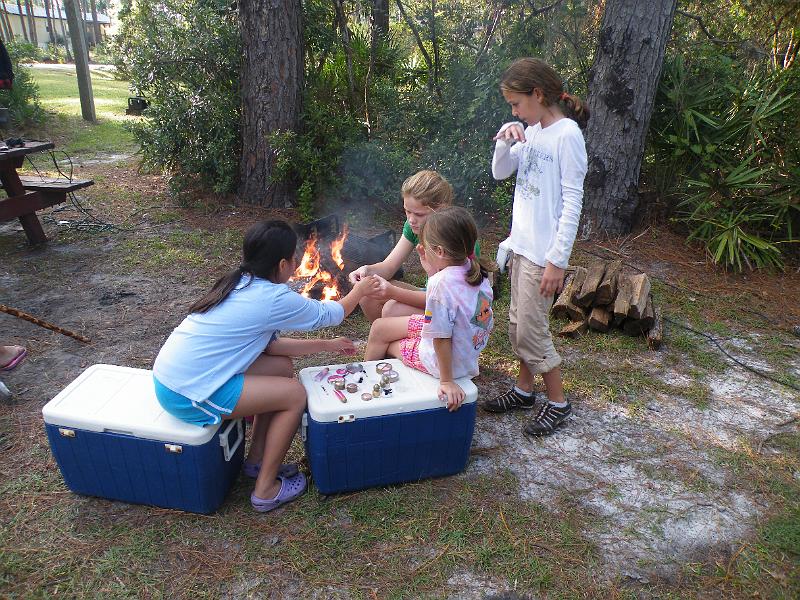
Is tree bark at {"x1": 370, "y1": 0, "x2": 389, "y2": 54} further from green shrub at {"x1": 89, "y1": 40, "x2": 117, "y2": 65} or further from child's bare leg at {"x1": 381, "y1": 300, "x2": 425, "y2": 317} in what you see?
child's bare leg at {"x1": 381, "y1": 300, "x2": 425, "y2": 317}

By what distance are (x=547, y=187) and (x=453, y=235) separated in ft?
2.00

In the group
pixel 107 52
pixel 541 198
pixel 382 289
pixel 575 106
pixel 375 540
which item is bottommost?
pixel 375 540

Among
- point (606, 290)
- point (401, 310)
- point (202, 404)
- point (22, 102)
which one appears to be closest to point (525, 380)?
point (401, 310)

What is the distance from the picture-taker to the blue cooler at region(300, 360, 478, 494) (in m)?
2.53

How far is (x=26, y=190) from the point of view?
6102mm

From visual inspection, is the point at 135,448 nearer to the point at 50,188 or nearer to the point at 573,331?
the point at 573,331

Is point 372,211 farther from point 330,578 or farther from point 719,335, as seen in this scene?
point 330,578

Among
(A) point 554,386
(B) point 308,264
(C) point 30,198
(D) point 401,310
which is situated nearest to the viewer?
(A) point 554,386

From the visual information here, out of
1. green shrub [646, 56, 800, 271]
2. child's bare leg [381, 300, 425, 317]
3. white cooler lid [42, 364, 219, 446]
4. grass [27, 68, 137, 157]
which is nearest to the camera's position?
white cooler lid [42, 364, 219, 446]

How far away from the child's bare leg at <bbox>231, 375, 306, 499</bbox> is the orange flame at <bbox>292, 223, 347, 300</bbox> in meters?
1.96

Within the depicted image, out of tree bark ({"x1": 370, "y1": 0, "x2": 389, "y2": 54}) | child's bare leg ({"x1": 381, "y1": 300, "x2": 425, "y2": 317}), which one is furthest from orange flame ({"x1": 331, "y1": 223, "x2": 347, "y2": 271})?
tree bark ({"x1": 370, "y1": 0, "x2": 389, "y2": 54})

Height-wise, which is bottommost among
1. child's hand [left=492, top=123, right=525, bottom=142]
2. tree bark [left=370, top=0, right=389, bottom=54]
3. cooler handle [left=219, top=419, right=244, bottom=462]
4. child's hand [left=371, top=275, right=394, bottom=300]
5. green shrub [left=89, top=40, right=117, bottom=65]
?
cooler handle [left=219, top=419, right=244, bottom=462]

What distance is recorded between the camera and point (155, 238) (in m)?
6.06

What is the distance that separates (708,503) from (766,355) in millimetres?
2033
